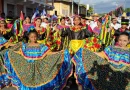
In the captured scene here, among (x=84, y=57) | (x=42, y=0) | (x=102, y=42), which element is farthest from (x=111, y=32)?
(x=42, y=0)

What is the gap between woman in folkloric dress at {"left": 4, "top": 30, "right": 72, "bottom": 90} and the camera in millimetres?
5227

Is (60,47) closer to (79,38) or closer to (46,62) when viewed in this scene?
(79,38)

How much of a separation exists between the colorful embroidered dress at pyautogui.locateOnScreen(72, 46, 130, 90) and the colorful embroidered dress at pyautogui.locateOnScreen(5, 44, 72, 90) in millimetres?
482

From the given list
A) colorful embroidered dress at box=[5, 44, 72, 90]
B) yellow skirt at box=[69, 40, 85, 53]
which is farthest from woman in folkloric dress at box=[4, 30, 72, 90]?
yellow skirt at box=[69, 40, 85, 53]

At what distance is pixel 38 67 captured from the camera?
5.27 m

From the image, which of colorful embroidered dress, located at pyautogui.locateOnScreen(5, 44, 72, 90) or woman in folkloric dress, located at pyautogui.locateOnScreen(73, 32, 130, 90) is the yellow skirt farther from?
woman in folkloric dress, located at pyautogui.locateOnScreen(73, 32, 130, 90)

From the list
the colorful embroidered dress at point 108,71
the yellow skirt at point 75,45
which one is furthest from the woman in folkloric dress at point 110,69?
the yellow skirt at point 75,45

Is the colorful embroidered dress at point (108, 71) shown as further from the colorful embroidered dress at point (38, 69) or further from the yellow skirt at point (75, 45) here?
the yellow skirt at point (75, 45)

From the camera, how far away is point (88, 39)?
6.98 m

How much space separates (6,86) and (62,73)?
5.65ft

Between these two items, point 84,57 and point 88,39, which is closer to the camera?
point 84,57

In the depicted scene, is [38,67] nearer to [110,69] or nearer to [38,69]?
[38,69]

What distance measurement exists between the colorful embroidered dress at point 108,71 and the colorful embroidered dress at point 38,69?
482mm

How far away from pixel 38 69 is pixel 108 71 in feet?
Result: 4.62
